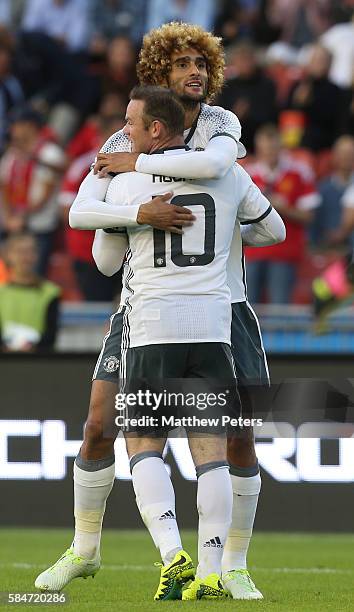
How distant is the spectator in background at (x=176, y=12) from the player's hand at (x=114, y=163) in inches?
349

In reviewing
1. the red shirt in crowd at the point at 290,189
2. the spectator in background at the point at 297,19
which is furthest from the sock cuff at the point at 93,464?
the spectator in background at the point at 297,19

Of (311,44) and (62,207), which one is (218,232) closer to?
(62,207)

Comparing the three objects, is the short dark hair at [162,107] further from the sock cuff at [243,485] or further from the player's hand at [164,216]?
the sock cuff at [243,485]

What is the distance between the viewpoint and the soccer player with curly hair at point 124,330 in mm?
5609

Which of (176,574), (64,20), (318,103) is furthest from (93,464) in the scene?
(64,20)

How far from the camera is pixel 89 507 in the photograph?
5.87 metres

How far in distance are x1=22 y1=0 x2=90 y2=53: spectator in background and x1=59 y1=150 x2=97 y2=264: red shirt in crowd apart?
2.58m

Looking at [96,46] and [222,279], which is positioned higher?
[96,46]

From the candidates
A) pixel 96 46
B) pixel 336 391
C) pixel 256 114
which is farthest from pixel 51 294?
pixel 96 46

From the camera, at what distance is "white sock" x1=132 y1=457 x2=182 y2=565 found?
5379mm

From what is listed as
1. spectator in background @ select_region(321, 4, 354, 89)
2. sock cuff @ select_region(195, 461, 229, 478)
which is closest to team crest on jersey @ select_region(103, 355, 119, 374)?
sock cuff @ select_region(195, 461, 229, 478)

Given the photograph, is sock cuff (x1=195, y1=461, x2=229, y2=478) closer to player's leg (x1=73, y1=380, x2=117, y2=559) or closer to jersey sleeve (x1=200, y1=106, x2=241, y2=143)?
player's leg (x1=73, y1=380, x2=117, y2=559)

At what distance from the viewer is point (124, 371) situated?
5.52 m

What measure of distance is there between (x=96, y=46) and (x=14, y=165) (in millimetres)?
2477
